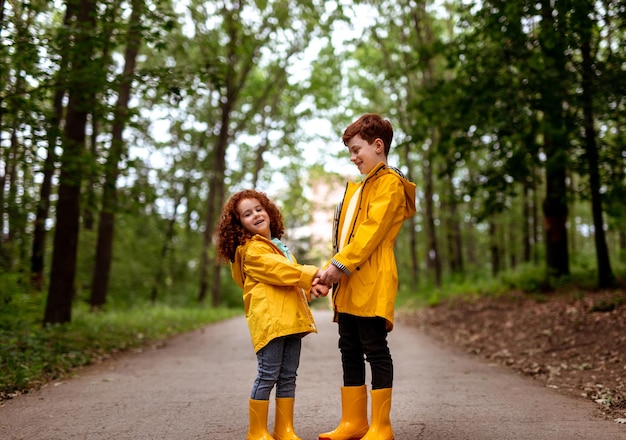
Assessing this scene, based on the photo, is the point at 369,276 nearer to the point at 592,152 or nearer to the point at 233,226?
the point at 233,226

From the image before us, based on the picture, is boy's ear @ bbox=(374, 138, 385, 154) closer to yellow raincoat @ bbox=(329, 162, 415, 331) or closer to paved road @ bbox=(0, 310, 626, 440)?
yellow raincoat @ bbox=(329, 162, 415, 331)

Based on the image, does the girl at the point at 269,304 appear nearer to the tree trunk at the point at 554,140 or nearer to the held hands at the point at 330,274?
the held hands at the point at 330,274

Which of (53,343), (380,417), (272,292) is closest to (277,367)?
(272,292)

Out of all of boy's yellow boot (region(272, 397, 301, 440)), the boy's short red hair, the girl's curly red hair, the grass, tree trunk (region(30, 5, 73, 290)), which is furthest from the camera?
tree trunk (region(30, 5, 73, 290))

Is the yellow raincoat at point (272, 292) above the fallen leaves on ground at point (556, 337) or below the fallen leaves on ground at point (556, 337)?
above

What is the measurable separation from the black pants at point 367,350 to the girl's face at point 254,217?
0.80 metres

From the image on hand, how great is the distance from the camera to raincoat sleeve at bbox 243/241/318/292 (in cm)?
359

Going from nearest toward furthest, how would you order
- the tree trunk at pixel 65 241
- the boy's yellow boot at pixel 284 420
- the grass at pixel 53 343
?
the boy's yellow boot at pixel 284 420
the grass at pixel 53 343
the tree trunk at pixel 65 241

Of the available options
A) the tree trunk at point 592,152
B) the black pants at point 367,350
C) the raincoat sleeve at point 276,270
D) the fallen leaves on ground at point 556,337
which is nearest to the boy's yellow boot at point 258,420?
the black pants at point 367,350

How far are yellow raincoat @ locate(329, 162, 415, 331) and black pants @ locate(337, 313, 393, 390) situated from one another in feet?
0.31

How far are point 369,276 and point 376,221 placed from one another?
0.36 meters

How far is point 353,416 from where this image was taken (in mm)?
3721

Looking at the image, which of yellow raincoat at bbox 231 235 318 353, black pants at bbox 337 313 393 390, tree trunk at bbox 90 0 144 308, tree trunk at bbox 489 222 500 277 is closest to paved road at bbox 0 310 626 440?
black pants at bbox 337 313 393 390

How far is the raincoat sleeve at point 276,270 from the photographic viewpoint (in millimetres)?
3586
